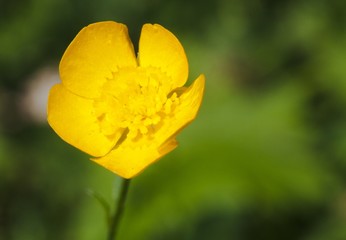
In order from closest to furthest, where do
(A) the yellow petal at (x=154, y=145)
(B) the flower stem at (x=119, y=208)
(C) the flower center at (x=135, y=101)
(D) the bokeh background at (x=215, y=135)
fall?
(A) the yellow petal at (x=154, y=145)
(B) the flower stem at (x=119, y=208)
(C) the flower center at (x=135, y=101)
(D) the bokeh background at (x=215, y=135)

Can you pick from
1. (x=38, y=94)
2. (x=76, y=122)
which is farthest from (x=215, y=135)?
(x=76, y=122)

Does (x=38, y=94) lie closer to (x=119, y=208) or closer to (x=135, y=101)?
(x=135, y=101)

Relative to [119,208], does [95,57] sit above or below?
above

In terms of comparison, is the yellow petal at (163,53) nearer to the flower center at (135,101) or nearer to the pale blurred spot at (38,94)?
the flower center at (135,101)

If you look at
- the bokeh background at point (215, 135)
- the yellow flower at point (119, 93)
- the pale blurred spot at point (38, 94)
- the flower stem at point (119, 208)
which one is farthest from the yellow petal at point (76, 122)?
the pale blurred spot at point (38, 94)

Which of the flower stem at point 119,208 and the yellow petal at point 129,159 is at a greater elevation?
the yellow petal at point 129,159

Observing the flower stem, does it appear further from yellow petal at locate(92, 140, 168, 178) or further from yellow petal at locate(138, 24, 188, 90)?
yellow petal at locate(138, 24, 188, 90)

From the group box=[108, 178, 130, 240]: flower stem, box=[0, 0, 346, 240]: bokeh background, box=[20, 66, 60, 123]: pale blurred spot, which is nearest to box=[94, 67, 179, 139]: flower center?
box=[108, 178, 130, 240]: flower stem

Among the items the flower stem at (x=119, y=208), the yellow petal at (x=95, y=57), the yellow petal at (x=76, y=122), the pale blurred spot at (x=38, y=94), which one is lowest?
the pale blurred spot at (x=38, y=94)
